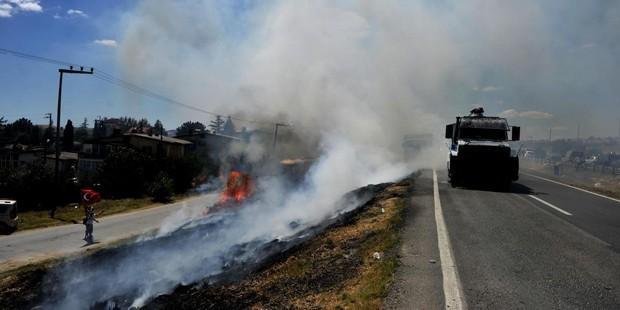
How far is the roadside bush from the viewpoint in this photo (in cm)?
3564

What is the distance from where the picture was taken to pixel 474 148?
46.1ft

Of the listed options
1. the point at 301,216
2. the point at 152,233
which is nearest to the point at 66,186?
the point at 152,233

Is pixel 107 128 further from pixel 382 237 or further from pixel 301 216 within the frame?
pixel 382 237

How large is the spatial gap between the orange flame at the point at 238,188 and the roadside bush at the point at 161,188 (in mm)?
10038

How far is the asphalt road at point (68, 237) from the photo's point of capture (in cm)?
1766

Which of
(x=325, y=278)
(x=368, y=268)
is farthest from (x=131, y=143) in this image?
(x=368, y=268)

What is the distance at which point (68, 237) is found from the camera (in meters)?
21.4

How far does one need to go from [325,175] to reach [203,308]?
15.5m

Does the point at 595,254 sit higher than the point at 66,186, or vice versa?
the point at 595,254

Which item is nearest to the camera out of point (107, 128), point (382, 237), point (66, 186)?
point (382, 237)

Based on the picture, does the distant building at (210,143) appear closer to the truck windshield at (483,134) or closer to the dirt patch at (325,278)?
the truck windshield at (483,134)

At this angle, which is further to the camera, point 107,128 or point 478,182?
point 107,128

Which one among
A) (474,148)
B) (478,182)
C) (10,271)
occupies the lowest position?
(10,271)

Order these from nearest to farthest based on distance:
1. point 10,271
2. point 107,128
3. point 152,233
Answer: point 10,271 < point 152,233 < point 107,128
